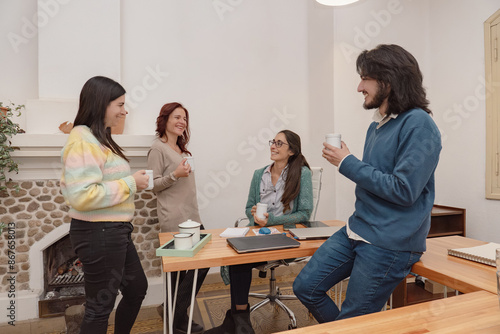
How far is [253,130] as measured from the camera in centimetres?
346

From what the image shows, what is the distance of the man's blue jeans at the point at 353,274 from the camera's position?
4.17 feet

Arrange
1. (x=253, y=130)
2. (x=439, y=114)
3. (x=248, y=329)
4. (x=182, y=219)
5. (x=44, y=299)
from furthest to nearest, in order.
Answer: (x=439, y=114), (x=253, y=130), (x=44, y=299), (x=182, y=219), (x=248, y=329)

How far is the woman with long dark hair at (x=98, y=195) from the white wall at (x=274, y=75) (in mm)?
1582

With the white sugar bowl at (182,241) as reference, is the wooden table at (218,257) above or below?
below

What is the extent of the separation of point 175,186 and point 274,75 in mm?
1803

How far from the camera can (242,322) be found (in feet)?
6.46

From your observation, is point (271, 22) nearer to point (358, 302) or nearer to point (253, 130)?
point (253, 130)

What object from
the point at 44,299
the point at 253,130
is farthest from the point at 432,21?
the point at 44,299

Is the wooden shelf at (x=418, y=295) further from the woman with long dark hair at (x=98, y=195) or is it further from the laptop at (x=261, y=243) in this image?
the woman with long dark hair at (x=98, y=195)

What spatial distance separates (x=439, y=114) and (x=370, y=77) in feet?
9.50

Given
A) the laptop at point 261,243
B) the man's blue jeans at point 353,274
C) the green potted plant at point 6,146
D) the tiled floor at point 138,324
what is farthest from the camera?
the tiled floor at point 138,324

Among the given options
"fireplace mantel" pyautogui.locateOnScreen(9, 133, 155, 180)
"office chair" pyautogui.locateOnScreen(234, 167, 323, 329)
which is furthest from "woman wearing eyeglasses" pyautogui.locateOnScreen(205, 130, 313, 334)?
"fireplace mantel" pyautogui.locateOnScreen(9, 133, 155, 180)

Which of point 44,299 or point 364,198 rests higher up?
point 364,198

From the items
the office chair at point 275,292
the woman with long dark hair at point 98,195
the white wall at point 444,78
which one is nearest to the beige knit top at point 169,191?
the office chair at point 275,292
